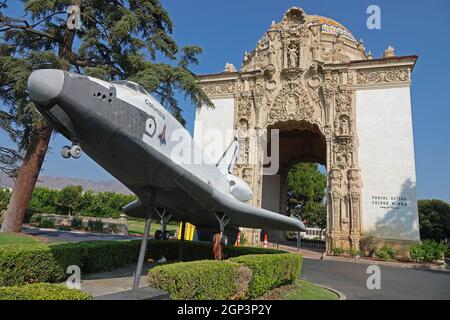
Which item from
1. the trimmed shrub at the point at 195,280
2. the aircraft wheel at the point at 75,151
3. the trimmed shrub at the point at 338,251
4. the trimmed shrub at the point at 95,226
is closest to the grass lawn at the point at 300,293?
the trimmed shrub at the point at 195,280

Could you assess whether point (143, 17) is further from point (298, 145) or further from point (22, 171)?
point (298, 145)

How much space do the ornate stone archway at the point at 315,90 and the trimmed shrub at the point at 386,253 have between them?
1.84 m

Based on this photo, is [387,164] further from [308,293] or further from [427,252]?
[308,293]

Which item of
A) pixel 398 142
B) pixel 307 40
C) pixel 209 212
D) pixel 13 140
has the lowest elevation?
pixel 209 212

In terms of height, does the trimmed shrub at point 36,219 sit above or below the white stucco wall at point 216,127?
below

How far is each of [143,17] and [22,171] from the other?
12033mm

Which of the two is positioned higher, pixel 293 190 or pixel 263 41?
pixel 263 41

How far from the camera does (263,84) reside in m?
30.6

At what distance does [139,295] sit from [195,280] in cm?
134

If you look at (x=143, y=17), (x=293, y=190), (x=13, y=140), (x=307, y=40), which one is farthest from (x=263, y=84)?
(x=293, y=190)

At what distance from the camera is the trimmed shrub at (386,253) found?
23245 mm

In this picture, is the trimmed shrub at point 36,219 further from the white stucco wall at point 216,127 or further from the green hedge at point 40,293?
the green hedge at point 40,293

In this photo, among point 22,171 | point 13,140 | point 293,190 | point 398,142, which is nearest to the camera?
point 22,171

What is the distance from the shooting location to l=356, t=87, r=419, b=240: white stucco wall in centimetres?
2431
